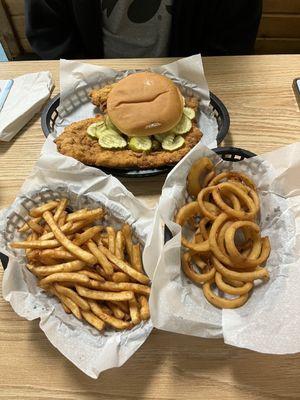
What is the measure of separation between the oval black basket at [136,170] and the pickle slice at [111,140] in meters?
0.10

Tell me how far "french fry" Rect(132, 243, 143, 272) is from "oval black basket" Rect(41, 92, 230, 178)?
13.2 inches

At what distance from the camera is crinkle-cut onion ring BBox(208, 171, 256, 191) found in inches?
45.1

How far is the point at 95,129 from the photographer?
142 centimetres

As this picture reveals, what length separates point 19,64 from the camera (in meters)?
1.75

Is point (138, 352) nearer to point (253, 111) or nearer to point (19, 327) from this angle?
point (19, 327)

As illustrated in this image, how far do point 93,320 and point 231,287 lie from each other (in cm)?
37

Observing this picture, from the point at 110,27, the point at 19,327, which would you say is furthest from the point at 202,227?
the point at 110,27

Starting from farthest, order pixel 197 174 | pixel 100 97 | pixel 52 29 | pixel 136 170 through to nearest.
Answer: pixel 52 29 → pixel 100 97 → pixel 136 170 → pixel 197 174

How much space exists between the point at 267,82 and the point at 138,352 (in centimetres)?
129

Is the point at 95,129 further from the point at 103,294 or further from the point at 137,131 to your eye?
the point at 103,294

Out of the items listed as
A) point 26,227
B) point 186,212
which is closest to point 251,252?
point 186,212

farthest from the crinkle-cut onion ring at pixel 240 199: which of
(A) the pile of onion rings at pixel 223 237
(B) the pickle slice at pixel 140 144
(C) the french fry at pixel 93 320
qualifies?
(C) the french fry at pixel 93 320

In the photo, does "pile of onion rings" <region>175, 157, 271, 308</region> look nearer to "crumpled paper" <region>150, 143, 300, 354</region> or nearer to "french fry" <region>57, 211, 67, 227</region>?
"crumpled paper" <region>150, 143, 300, 354</region>

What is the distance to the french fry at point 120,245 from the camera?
1.01 m
